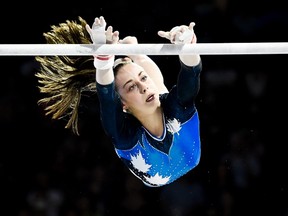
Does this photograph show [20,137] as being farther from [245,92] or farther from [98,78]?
[98,78]

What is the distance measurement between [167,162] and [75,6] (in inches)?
91.1

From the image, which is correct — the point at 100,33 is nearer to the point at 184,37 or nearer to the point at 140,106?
the point at 184,37

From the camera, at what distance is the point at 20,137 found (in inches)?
243

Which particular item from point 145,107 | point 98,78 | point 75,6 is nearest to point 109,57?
point 98,78

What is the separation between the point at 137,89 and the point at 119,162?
2157 millimetres

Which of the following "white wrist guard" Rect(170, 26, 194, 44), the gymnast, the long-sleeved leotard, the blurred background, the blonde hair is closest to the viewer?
"white wrist guard" Rect(170, 26, 194, 44)

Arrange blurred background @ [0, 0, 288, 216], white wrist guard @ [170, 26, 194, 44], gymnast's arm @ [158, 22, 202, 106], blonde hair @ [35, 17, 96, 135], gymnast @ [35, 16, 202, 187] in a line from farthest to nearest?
1. blurred background @ [0, 0, 288, 216]
2. blonde hair @ [35, 17, 96, 135]
3. gymnast @ [35, 16, 202, 187]
4. gymnast's arm @ [158, 22, 202, 106]
5. white wrist guard @ [170, 26, 194, 44]

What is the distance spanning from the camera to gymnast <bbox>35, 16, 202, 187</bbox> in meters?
4.11

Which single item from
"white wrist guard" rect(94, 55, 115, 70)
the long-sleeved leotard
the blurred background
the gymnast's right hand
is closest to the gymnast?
the long-sleeved leotard

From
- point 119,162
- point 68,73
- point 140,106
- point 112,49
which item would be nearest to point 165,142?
point 140,106

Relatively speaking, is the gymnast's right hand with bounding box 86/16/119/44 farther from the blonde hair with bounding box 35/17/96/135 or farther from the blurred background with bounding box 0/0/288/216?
the blurred background with bounding box 0/0/288/216

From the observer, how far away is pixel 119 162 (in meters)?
6.32

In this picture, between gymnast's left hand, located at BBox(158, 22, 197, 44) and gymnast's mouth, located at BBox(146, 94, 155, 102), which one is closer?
gymnast's left hand, located at BBox(158, 22, 197, 44)

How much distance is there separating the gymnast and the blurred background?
1661 mm
